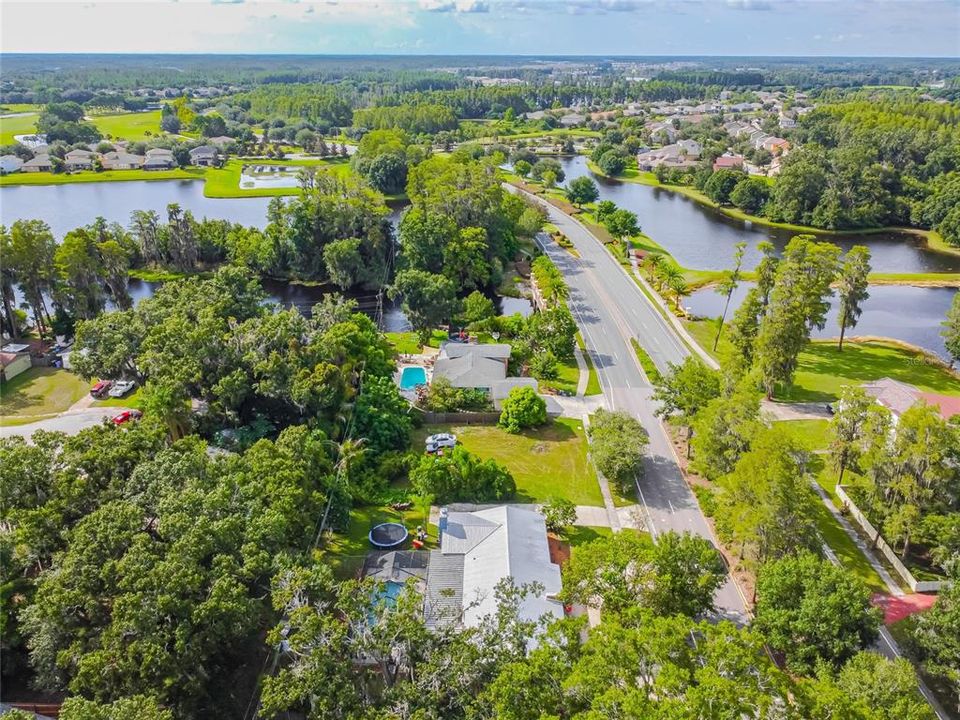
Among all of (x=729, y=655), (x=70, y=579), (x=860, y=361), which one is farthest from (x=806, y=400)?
(x=70, y=579)

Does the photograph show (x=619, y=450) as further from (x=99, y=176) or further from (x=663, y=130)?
(x=663, y=130)

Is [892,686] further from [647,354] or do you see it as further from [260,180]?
[260,180]

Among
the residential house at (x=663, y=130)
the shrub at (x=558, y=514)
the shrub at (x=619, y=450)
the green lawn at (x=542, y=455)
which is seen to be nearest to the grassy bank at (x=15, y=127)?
the residential house at (x=663, y=130)

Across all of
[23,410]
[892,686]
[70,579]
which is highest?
[70,579]

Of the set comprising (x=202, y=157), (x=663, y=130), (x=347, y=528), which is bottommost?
(x=347, y=528)

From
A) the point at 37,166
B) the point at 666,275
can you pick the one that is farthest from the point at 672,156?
the point at 37,166

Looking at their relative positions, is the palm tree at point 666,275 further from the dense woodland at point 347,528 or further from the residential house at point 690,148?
the residential house at point 690,148

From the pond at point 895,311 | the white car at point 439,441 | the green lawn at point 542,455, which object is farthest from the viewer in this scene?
the pond at point 895,311
